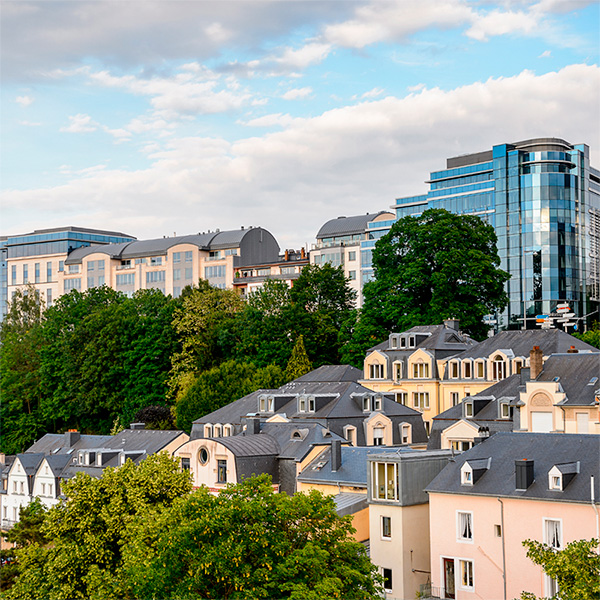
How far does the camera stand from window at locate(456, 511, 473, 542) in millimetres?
43781

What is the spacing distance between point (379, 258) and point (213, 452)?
1236 inches

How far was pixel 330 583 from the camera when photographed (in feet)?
112

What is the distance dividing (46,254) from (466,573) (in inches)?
5306

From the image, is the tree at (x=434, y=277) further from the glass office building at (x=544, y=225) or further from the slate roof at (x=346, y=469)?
the glass office building at (x=544, y=225)

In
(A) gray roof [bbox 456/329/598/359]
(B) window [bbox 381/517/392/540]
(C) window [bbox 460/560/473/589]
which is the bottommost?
(C) window [bbox 460/560/473/589]

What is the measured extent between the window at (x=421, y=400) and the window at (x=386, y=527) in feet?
103

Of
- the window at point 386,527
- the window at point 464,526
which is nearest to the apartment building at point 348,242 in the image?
the window at point 386,527

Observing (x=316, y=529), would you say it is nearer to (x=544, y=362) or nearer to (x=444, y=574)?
(x=444, y=574)

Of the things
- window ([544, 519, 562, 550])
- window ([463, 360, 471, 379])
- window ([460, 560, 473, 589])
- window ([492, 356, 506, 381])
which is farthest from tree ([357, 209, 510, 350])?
window ([544, 519, 562, 550])

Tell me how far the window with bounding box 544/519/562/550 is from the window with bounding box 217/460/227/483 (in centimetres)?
2771

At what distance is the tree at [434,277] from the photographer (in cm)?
8306

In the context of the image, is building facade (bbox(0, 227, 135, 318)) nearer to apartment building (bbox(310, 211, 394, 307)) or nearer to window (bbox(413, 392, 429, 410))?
apartment building (bbox(310, 211, 394, 307))

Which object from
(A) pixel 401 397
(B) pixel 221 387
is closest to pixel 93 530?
(A) pixel 401 397

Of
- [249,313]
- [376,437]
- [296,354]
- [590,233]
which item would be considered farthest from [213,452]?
[590,233]
